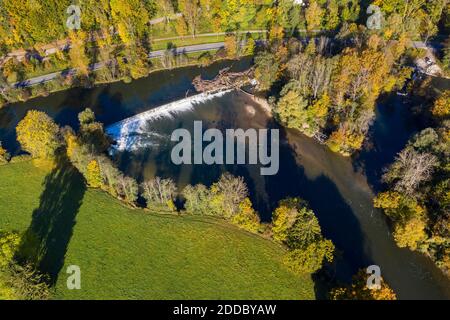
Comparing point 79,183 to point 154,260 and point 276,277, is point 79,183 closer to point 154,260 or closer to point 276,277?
point 154,260

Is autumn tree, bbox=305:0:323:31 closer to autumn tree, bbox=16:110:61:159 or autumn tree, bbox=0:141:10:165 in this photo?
autumn tree, bbox=16:110:61:159

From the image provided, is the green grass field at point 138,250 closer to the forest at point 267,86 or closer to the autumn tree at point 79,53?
the forest at point 267,86

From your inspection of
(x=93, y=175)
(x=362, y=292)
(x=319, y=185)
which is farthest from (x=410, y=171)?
(x=93, y=175)

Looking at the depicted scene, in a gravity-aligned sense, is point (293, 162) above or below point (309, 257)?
above

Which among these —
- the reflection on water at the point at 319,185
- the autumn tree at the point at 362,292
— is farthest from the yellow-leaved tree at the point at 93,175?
the autumn tree at the point at 362,292

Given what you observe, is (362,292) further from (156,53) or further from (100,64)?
(100,64)

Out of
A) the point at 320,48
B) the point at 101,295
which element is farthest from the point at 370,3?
the point at 101,295

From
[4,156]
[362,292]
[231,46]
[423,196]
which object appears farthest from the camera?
[231,46]

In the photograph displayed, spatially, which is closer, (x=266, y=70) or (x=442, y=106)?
(x=442, y=106)
